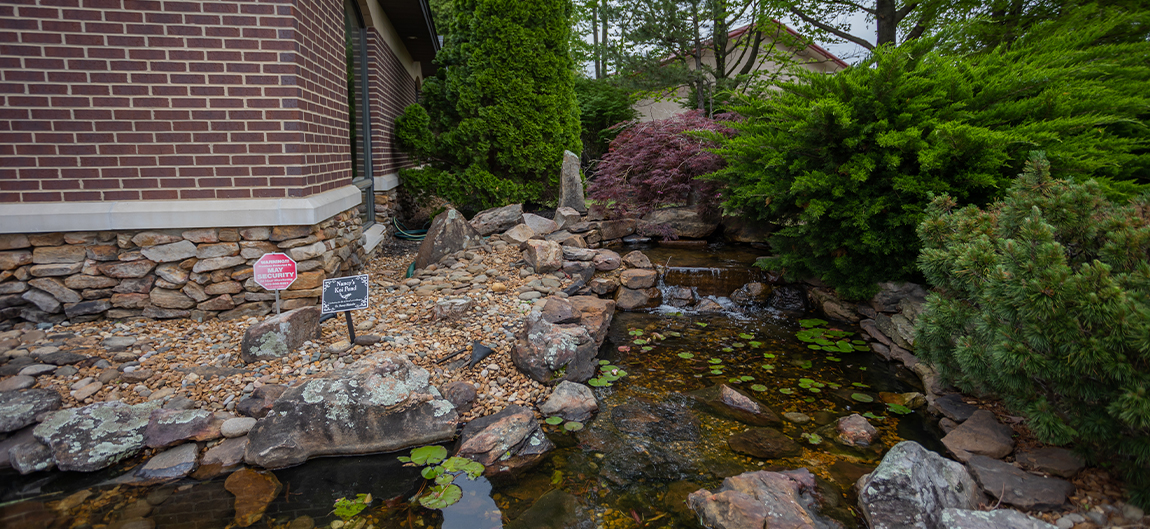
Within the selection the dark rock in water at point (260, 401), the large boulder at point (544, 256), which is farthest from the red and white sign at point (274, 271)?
the large boulder at point (544, 256)

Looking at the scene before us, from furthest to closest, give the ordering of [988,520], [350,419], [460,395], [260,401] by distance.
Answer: [460,395] → [260,401] → [350,419] → [988,520]

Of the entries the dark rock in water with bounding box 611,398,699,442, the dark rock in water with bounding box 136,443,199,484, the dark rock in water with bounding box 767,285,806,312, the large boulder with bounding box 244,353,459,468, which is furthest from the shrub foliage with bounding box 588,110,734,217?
the dark rock in water with bounding box 136,443,199,484

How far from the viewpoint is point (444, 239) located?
6613 mm

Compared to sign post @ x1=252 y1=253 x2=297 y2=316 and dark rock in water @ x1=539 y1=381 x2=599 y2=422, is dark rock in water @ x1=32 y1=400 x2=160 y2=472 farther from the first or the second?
dark rock in water @ x1=539 y1=381 x2=599 y2=422

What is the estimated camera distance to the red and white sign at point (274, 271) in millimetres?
3885

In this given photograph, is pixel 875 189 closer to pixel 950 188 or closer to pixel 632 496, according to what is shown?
pixel 950 188

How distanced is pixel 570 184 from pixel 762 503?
6.39 meters

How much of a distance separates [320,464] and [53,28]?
3773 mm

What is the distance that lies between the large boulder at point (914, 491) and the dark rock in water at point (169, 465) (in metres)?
3.70

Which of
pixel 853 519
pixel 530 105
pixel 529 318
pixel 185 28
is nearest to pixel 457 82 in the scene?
pixel 530 105

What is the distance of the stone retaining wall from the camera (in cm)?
414

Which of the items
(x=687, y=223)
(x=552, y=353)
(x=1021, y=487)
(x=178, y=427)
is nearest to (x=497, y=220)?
(x=687, y=223)

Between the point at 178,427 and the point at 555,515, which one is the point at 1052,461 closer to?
the point at 555,515

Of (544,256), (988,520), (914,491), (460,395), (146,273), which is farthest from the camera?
(544,256)
